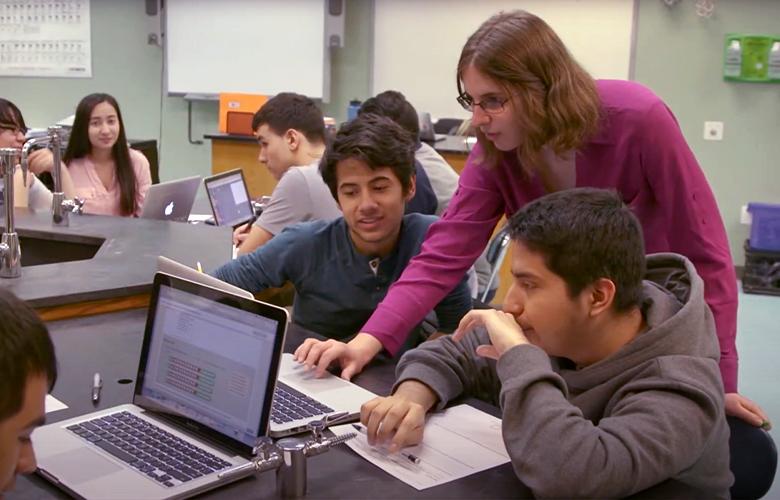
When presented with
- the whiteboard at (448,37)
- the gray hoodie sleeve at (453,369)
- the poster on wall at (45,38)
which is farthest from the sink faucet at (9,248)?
the poster on wall at (45,38)

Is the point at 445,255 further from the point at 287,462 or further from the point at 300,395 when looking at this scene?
the point at 287,462

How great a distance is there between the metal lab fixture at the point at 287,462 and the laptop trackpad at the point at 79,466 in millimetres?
193

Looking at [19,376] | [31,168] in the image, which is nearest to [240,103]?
[31,168]

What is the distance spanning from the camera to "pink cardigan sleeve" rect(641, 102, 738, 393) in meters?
1.54

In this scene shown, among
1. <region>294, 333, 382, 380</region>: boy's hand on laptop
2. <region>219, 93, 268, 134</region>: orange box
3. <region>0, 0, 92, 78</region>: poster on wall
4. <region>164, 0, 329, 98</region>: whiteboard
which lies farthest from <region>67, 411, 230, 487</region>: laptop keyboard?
<region>0, 0, 92, 78</region>: poster on wall

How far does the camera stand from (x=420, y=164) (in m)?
3.12

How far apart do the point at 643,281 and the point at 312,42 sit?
218 inches

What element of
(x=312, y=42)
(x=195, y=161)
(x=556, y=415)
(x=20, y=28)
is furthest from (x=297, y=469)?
(x=20, y=28)

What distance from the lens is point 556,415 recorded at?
108 cm

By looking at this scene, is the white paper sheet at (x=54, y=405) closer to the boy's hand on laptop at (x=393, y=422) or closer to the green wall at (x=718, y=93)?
the boy's hand on laptop at (x=393, y=422)

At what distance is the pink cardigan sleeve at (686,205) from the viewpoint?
1539 mm

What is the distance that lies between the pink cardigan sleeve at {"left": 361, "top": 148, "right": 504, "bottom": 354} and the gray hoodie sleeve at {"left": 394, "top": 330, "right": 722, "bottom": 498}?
20.5 inches

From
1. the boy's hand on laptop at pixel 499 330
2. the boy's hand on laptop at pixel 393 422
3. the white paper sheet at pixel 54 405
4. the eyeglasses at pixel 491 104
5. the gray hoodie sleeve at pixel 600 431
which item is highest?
the eyeglasses at pixel 491 104

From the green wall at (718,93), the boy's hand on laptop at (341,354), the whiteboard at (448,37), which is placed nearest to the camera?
the boy's hand on laptop at (341,354)
